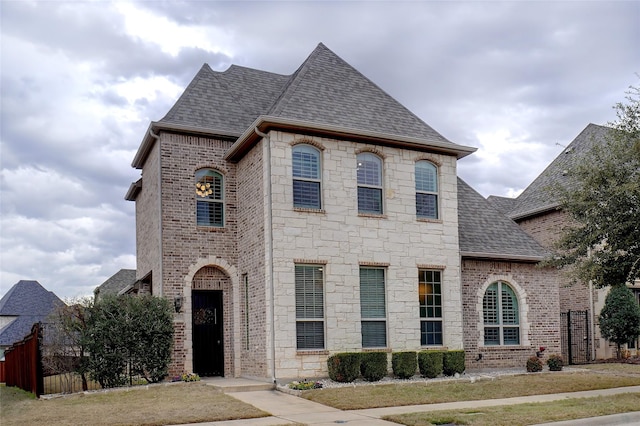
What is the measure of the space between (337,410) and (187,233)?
797cm

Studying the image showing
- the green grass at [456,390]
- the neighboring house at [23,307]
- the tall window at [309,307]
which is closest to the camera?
the green grass at [456,390]

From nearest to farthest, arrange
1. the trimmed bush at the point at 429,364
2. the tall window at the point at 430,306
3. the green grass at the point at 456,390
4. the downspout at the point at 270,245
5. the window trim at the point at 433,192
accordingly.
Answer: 1. the green grass at the point at 456,390
2. the downspout at the point at 270,245
3. the trimmed bush at the point at 429,364
4. the tall window at the point at 430,306
5. the window trim at the point at 433,192

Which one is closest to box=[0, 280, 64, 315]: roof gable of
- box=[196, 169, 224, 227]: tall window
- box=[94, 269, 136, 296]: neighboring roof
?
box=[94, 269, 136, 296]: neighboring roof

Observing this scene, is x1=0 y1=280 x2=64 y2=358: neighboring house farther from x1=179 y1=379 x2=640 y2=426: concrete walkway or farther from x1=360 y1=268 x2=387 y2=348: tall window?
x1=179 y1=379 x2=640 y2=426: concrete walkway

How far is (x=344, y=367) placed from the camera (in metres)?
16.5

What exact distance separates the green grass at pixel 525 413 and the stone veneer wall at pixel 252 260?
6257 millimetres

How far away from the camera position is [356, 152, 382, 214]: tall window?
18844mm

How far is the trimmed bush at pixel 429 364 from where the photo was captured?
17953 millimetres

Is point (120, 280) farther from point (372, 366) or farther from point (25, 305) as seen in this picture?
point (372, 366)

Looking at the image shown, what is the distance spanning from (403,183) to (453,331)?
4570 mm

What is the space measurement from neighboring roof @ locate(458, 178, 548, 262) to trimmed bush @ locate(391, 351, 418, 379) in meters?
4.10

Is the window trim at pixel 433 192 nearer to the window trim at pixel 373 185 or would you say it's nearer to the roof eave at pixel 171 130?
the window trim at pixel 373 185

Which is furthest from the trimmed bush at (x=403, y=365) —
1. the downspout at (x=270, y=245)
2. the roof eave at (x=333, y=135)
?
the roof eave at (x=333, y=135)

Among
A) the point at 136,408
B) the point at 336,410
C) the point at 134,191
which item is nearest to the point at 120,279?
the point at 134,191
